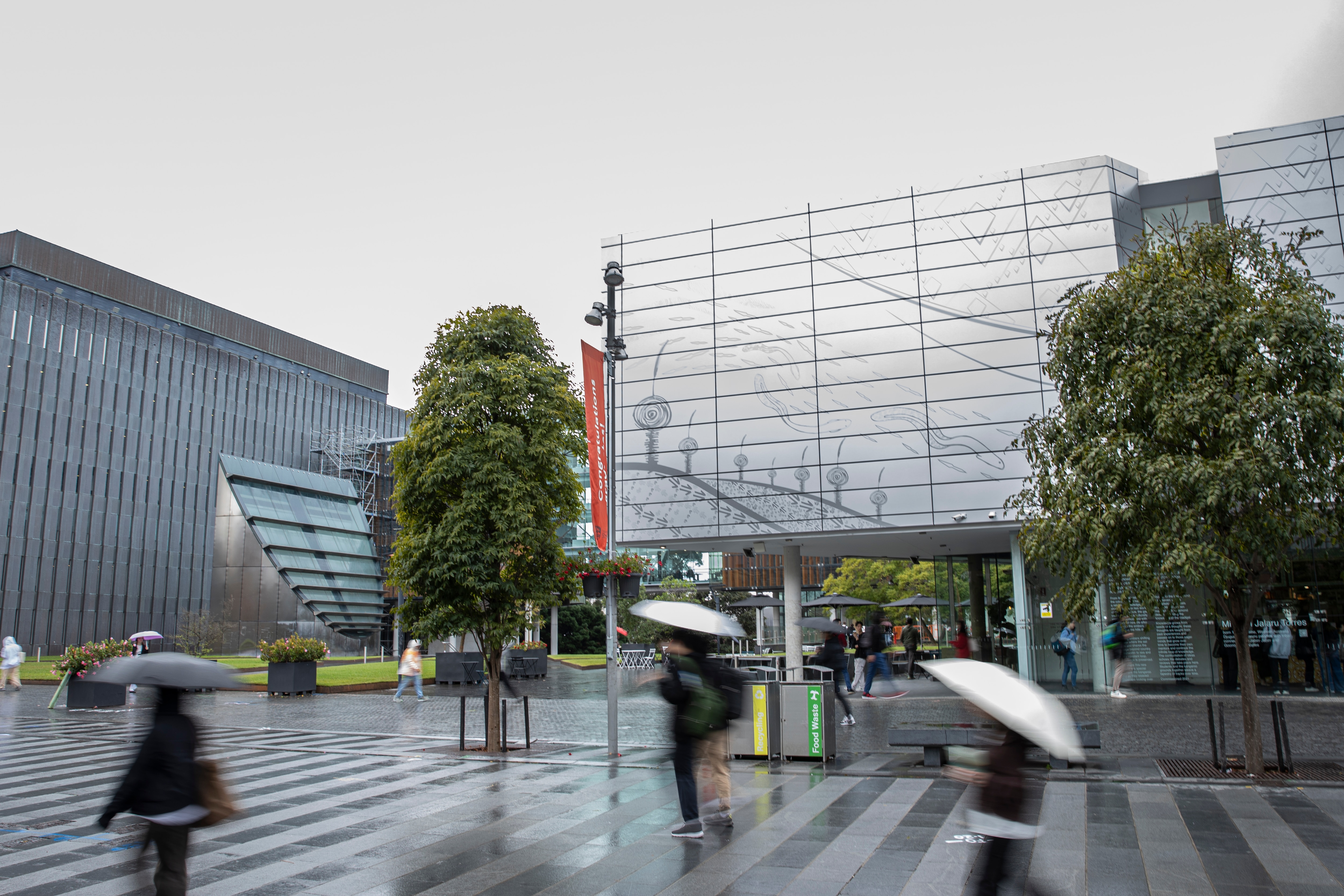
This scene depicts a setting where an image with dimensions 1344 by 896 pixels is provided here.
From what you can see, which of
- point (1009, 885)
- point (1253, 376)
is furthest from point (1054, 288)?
point (1009, 885)

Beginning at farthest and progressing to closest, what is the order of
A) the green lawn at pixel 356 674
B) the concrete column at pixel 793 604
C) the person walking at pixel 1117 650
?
1. the green lawn at pixel 356 674
2. the concrete column at pixel 793 604
3. the person walking at pixel 1117 650

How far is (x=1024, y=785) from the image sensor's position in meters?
4.85

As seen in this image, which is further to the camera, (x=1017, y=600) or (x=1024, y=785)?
(x=1017, y=600)

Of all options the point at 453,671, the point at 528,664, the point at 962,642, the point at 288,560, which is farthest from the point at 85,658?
the point at 288,560

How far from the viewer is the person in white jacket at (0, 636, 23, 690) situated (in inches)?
1100

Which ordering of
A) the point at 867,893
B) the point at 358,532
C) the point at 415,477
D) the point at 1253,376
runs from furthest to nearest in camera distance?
the point at 358,532 → the point at 415,477 → the point at 1253,376 → the point at 867,893

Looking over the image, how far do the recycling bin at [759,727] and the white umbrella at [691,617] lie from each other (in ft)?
15.6

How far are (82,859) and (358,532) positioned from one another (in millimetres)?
61926

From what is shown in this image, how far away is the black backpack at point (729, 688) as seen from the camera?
7773 mm

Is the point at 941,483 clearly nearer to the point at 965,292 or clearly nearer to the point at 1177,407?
the point at 965,292

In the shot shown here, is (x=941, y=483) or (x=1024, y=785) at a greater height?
(x=941, y=483)

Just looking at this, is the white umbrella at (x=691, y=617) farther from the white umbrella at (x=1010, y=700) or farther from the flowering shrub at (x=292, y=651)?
the flowering shrub at (x=292, y=651)

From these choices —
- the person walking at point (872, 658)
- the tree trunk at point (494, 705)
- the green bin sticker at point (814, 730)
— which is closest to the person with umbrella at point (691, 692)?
the green bin sticker at point (814, 730)

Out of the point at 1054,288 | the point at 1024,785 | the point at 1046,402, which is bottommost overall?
the point at 1024,785
